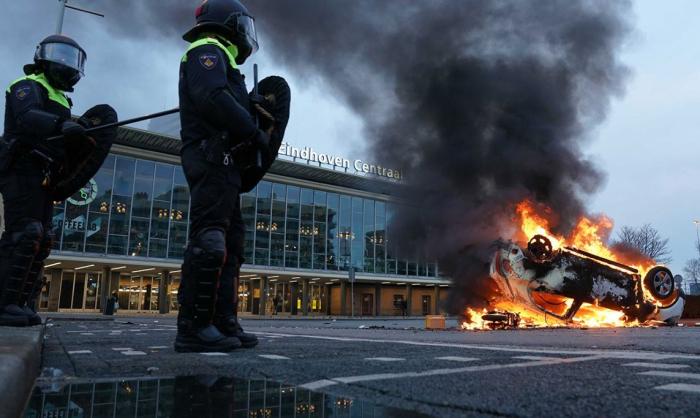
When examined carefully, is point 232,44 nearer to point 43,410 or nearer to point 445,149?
point 43,410

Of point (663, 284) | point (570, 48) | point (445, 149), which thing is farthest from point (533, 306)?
point (570, 48)

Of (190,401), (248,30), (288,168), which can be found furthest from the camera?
(288,168)

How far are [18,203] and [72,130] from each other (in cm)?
92

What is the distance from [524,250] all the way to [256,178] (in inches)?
504

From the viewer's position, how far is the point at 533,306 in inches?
602

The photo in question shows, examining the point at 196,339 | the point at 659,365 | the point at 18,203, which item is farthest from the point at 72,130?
the point at 659,365

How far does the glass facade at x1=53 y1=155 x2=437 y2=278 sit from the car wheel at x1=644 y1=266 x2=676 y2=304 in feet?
42.5

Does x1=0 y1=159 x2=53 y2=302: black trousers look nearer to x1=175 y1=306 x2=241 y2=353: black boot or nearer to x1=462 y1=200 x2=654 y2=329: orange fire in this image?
x1=175 y1=306 x2=241 y2=353: black boot

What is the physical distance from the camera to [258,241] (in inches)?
1518

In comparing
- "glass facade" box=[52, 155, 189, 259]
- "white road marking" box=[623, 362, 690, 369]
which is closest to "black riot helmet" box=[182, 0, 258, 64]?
"white road marking" box=[623, 362, 690, 369]

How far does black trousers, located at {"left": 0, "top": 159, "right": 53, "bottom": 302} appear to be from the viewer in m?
5.00

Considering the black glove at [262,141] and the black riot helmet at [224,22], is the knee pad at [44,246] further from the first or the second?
the black glove at [262,141]

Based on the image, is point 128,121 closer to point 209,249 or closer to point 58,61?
point 58,61

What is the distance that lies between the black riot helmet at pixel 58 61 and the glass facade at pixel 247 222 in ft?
70.6
